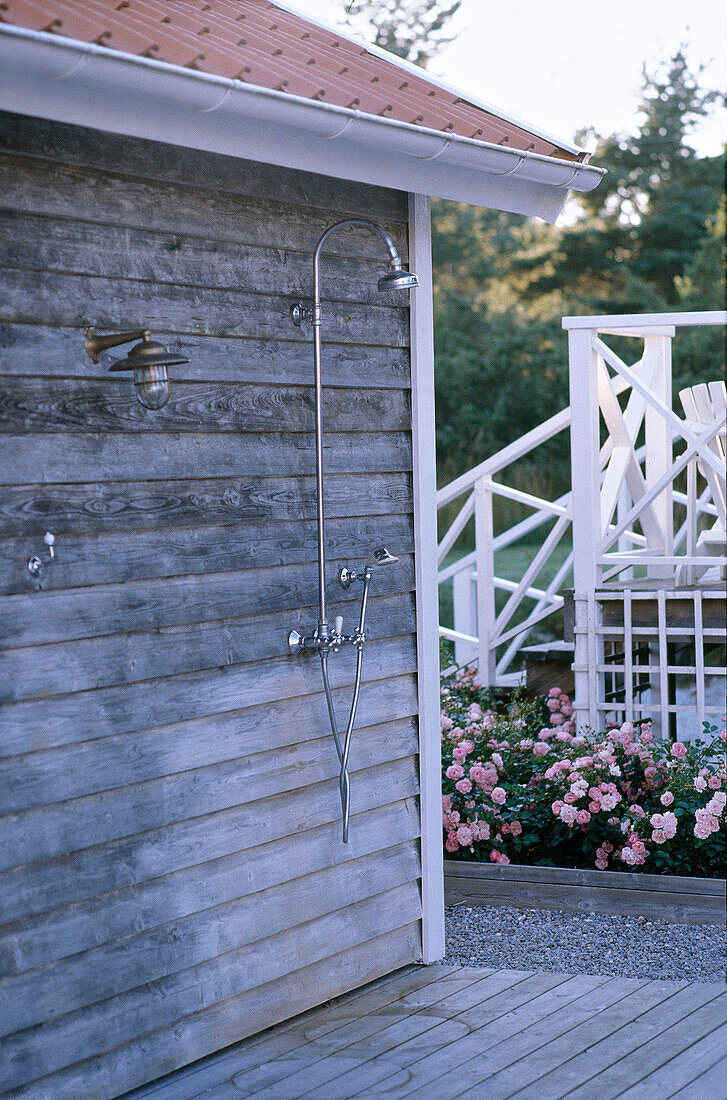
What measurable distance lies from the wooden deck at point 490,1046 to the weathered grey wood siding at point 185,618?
115 millimetres

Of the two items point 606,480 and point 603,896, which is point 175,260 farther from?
point 606,480

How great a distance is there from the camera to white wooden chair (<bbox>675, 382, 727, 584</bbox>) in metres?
5.40

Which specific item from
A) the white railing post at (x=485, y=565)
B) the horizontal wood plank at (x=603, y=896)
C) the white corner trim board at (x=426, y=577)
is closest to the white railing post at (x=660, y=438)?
the white railing post at (x=485, y=565)

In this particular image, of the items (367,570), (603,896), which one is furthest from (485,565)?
(367,570)

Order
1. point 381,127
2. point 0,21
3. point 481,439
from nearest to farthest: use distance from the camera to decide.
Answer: point 0,21
point 381,127
point 481,439

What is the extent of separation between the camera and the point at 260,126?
108 inches

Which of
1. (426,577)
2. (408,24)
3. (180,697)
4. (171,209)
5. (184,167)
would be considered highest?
(408,24)

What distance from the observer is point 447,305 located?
1789 centimetres

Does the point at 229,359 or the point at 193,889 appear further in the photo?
the point at 229,359

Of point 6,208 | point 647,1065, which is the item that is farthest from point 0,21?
point 647,1065

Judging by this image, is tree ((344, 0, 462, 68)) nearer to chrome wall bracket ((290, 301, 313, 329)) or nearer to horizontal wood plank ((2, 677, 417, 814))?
chrome wall bracket ((290, 301, 313, 329))

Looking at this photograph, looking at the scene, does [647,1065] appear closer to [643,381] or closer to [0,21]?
[0,21]

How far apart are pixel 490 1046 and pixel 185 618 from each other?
1308mm

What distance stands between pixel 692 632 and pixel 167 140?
10.6 feet
